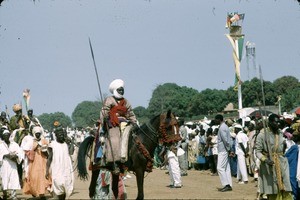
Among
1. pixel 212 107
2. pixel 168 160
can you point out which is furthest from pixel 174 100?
pixel 168 160

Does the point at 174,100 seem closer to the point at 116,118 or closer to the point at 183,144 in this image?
the point at 183,144

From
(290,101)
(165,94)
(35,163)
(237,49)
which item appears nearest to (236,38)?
(237,49)

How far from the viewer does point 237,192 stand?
48.1 feet

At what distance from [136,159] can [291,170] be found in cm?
324

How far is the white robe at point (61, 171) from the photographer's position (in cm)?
1192

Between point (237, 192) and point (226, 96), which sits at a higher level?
point (226, 96)

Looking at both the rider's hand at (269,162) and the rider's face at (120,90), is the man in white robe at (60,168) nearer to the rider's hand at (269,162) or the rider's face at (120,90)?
the rider's face at (120,90)

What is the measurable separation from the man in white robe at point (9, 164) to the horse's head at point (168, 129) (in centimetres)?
407

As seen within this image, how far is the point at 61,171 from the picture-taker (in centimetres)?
1210

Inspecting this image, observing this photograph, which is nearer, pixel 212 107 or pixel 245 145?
pixel 245 145

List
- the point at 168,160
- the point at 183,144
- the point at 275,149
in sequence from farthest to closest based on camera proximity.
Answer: the point at 183,144 < the point at 168,160 < the point at 275,149

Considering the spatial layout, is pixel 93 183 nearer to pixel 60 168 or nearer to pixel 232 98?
pixel 60 168

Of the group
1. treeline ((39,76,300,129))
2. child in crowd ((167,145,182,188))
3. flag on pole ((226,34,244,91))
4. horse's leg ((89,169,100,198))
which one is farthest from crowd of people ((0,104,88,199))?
treeline ((39,76,300,129))

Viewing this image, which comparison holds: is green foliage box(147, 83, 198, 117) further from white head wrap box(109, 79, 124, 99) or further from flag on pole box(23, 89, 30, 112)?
white head wrap box(109, 79, 124, 99)
